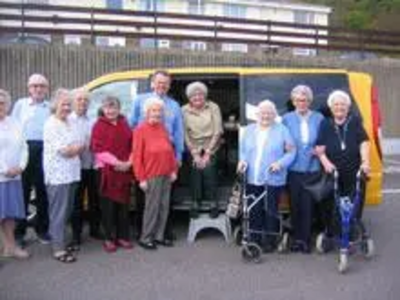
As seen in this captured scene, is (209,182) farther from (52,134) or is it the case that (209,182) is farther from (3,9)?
(3,9)

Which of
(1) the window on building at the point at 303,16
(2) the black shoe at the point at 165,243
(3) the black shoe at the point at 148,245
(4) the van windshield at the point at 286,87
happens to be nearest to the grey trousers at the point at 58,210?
(3) the black shoe at the point at 148,245

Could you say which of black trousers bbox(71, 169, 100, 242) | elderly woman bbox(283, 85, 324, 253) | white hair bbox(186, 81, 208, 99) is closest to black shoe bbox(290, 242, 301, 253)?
elderly woman bbox(283, 85, 324, 253)

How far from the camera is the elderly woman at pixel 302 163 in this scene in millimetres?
7961

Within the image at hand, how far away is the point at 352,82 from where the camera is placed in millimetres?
8656

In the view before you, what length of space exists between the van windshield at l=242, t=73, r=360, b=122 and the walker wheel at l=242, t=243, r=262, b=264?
61.7 inches

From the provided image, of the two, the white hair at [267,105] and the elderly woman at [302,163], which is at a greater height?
the white hair at [267,105]

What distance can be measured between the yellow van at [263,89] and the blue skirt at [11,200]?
1.49 metres

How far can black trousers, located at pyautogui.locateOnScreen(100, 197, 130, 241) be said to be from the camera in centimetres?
812

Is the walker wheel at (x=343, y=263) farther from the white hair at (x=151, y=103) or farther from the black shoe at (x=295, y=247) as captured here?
the white hair at (x=151, y=103)

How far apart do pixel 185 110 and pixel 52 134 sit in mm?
1534

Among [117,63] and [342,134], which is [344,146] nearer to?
[342,134]

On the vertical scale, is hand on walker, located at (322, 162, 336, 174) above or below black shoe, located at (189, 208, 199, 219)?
above

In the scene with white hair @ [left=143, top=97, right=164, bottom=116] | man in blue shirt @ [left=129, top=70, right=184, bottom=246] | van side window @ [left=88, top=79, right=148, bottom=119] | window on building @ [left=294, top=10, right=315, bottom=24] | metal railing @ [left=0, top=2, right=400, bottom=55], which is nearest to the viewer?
white hair @ [left=143, top=97, right=164, bottom=116]

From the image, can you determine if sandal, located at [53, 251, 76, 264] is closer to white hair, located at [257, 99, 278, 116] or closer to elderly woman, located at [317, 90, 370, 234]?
white hair, located at [257, 99, 278, 116]
